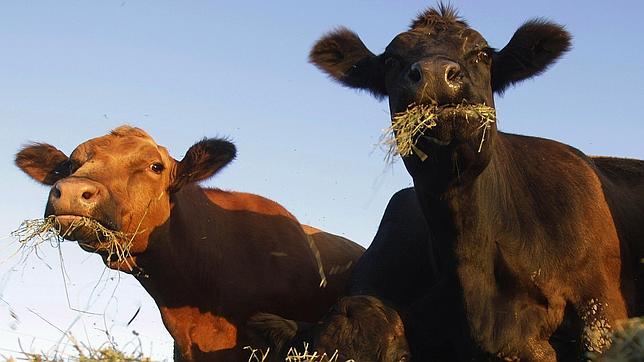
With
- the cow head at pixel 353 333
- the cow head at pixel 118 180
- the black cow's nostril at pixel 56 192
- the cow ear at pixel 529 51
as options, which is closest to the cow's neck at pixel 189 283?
the cow head at pixel 118 180

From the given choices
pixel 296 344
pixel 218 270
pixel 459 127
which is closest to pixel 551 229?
pixel 459 127

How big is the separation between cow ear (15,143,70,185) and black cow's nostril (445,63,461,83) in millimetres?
4566

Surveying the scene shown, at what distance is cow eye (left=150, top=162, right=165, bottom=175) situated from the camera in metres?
8.93

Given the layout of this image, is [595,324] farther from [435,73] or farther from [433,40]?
[433,40]

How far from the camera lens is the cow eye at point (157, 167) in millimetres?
8930

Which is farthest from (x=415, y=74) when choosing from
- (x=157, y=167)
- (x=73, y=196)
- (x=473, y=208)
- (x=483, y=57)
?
(x=157, y=167)

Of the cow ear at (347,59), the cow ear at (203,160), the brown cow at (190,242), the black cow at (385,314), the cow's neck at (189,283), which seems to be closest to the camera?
the black cow at (385,314)

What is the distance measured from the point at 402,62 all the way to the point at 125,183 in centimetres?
285

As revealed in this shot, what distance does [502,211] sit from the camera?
7.41 m

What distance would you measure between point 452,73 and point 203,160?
3.61m

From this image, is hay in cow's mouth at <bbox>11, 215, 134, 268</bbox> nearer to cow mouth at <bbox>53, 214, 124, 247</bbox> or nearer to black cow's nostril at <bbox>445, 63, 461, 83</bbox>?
cow mouth at <bbox>53, 214, 124, 247</bbox>

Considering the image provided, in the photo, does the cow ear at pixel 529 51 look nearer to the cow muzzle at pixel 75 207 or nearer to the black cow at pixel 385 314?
the black cow at pixel 385 314

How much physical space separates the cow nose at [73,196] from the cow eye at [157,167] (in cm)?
98

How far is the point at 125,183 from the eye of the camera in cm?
856
